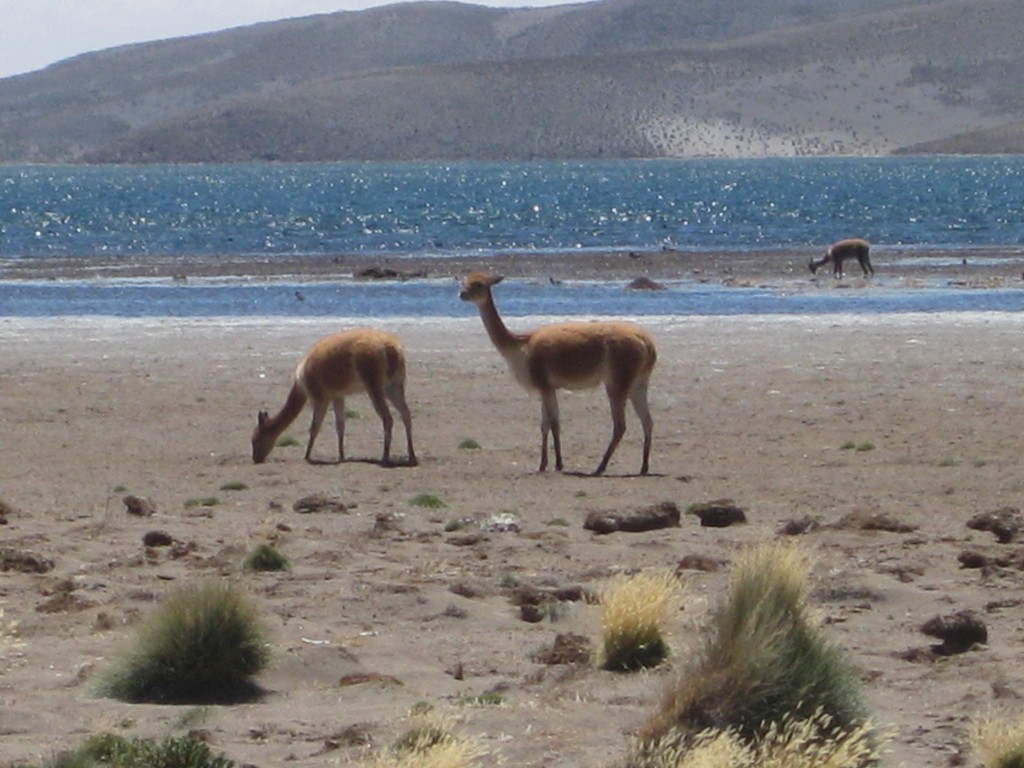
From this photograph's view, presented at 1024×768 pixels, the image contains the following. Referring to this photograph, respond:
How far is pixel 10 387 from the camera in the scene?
2031cm

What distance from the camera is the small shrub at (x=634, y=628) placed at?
859cm

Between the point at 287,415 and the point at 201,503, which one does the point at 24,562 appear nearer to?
the point at 201,503

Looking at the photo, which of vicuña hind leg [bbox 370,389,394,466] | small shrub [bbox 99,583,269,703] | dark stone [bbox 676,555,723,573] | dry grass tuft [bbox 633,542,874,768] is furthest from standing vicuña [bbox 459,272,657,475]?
dry grass tuft [bbox 633,542,874,768]

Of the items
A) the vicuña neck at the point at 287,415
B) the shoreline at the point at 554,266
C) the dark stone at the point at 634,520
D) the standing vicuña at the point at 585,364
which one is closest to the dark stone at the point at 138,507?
the dark stone at the point at 634,520

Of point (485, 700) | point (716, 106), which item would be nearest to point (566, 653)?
point (485, 700)

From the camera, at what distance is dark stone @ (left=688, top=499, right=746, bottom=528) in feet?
40.7

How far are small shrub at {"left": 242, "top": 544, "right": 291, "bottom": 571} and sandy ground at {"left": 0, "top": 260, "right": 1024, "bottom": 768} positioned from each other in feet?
0.38

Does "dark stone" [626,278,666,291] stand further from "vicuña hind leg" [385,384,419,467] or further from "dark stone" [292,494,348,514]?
"dark stone" [292,494,348,514]

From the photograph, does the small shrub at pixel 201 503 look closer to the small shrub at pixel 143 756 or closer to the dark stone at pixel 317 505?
the dark stone at pixel 317 505

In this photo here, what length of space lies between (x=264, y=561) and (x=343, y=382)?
5403 millimetres

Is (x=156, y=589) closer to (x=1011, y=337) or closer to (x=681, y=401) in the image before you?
(x=681, y=401)

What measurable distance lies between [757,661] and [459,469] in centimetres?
832

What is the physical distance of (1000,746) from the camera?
6879mm

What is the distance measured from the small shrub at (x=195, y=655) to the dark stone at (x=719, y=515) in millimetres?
4596
